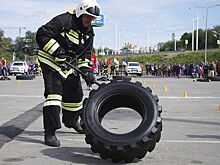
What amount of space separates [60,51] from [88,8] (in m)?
0.71

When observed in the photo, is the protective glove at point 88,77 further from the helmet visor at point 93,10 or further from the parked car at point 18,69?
the parked car at point 18,69

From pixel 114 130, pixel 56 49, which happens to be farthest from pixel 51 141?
pixel 114 130

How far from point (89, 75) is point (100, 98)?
2.41ft

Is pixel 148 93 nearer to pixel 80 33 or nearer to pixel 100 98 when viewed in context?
pixel 100 98

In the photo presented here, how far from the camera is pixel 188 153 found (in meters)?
5.54

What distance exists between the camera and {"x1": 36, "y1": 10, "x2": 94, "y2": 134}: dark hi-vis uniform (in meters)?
5.84

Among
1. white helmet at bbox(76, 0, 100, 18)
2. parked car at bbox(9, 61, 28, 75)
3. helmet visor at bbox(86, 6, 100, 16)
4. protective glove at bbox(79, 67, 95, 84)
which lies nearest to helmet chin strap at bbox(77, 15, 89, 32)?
white helmet at bbox(76, 0, 100, 18)

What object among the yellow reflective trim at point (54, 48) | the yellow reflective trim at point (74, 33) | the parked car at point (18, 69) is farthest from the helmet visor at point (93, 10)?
the parked car at point (18, 69)

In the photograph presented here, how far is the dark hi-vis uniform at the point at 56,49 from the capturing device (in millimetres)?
5844

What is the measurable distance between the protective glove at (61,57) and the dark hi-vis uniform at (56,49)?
1.3 inches

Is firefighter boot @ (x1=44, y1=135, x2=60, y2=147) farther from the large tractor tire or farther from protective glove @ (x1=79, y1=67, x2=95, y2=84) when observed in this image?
protective glove @ (x1=79, y1=67, x2=95, y2=84)

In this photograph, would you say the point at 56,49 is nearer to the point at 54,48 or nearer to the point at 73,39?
the point at 54,48

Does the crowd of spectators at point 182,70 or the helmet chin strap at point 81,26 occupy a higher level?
the helmet chin strap at point 81,26

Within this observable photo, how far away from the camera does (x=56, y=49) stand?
19.1 feet
